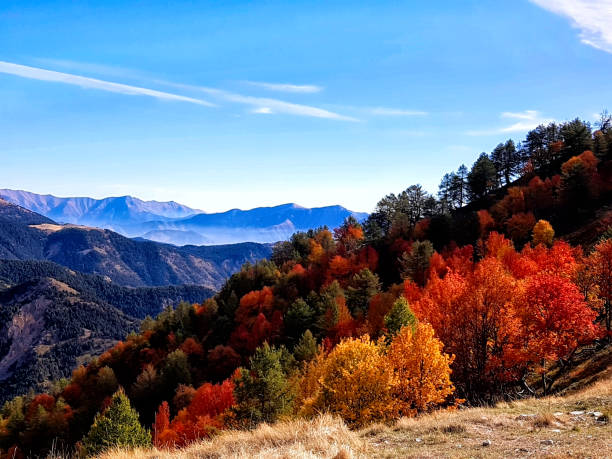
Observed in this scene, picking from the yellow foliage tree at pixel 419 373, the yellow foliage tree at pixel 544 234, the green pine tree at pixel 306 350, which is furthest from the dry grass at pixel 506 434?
the yellow foliage tree at pixel 544 234

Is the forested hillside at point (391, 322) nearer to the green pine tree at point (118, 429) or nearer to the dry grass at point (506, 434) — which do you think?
the green pine tree at point (118, 429)

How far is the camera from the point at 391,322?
3909 cm

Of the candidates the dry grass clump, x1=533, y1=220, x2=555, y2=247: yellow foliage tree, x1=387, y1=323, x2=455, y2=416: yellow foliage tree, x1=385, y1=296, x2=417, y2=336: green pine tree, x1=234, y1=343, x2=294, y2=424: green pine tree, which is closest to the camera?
the dry grass clump

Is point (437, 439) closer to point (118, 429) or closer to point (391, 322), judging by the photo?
point (391, 322)

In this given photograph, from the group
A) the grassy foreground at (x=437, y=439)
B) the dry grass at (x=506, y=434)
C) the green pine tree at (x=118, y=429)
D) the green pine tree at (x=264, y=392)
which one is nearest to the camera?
the grassy foreground at (x=437, y=439)

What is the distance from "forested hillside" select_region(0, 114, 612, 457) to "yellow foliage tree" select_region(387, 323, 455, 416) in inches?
5.1

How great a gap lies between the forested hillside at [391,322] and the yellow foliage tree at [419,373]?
0.43ft

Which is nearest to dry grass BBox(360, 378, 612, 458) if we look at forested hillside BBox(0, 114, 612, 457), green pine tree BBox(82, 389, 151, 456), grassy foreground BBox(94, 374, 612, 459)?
grassy foreground BBox(94, 374, 612, 459)

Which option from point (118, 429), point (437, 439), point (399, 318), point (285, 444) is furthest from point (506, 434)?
point (118, 429)

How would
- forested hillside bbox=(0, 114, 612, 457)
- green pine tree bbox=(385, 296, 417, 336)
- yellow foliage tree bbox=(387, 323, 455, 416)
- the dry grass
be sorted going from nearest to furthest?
the dry grass < yellow foliage tree bbox=(387, 323, 455, 416) < forested hillside bbox=(0, 114, 612, 457) < green pine tree bbox=(385, 296, 417, 336)

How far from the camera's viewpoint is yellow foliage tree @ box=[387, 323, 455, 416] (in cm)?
2736

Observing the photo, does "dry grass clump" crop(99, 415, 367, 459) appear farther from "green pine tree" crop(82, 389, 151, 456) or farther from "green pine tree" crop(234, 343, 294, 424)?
"green pine tree" crop(82, 389, 151, 456)

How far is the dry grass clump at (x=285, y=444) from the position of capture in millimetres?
10703

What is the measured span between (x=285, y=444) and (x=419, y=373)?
18.6 metres
